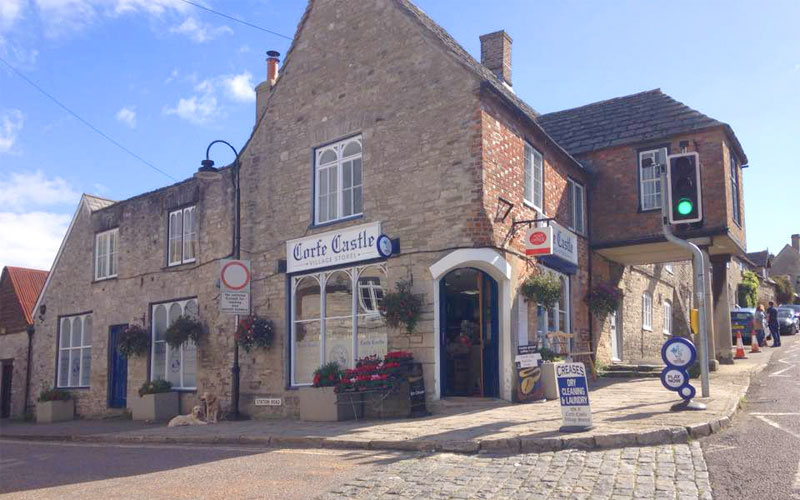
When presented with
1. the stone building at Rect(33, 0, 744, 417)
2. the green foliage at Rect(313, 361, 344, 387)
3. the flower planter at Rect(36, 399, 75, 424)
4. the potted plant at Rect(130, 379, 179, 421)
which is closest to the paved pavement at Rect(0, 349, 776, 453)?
the green foliage at Rect(313, 361, 344, 387)

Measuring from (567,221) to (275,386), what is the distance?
7.80m

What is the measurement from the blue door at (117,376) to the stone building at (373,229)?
5 cm

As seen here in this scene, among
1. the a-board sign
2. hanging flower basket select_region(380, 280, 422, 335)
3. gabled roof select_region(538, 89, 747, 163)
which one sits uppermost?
gabled roof select_region(538, 89, 747, 163)

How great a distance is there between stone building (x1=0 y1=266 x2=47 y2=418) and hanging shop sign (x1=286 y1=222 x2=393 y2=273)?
43.0 feet

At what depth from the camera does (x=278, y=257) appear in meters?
16.1

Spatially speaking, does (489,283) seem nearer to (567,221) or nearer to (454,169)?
(454,169)

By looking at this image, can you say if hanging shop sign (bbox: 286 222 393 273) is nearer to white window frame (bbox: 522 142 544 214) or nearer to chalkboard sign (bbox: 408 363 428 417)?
chalkboard sign (bbox: 408 363 428 417)

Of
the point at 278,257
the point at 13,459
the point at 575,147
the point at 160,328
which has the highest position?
the point at 575,147

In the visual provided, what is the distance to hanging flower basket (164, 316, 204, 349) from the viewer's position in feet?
56.9

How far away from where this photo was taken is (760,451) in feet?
26.0

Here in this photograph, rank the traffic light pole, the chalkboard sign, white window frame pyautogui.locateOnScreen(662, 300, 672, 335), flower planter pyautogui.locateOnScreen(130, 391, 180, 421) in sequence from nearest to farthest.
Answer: the traffic light pole, the chalkboard sign, flower planter pyautogui.locateOnScreen(130, 391, 180, 421), white window frame pyautogui.locateOnScreen(662, 300, 672, 335)

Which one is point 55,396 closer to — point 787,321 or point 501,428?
point 501,428

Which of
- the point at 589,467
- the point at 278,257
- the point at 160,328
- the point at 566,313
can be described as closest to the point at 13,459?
the point at 278,257

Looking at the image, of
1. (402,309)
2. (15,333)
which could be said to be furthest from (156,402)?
(15,333)
